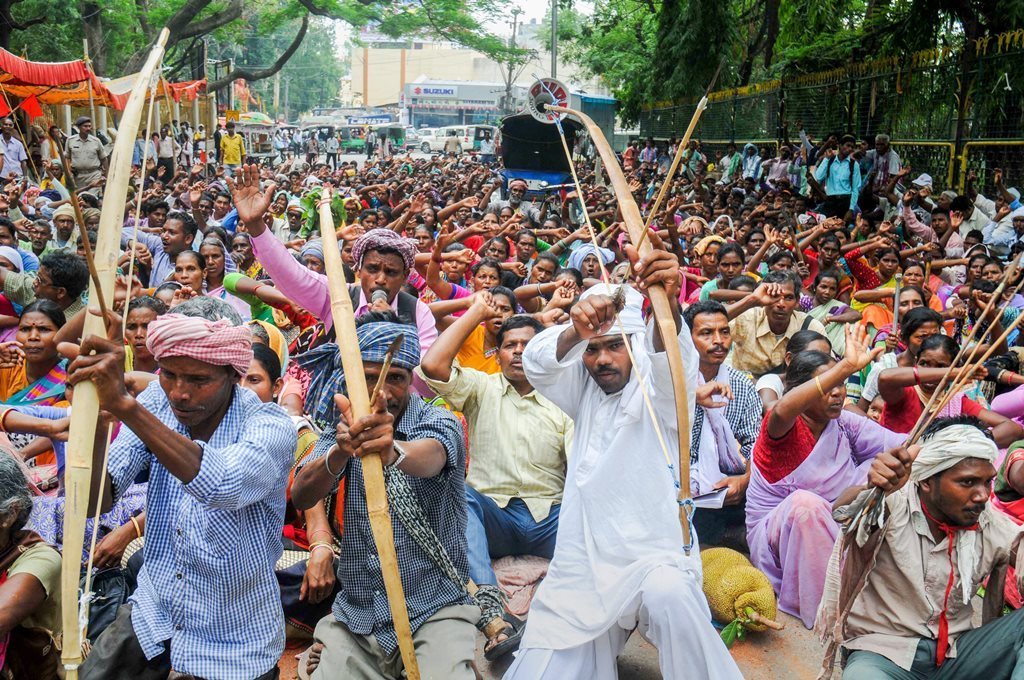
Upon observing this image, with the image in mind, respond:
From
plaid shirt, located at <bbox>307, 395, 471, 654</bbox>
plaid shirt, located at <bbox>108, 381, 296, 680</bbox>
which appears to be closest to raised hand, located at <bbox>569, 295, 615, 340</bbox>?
plaid shirt, located at <bbox>307, 395, 471, 654</bbox>

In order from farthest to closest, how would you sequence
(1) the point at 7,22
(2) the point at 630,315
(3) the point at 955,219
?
(1) the point at 7,22 → (3) the point at 955,219 → (2) the point at 630,315

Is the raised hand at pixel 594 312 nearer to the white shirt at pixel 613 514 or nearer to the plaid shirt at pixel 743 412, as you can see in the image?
the white shirt at pixel 613 514

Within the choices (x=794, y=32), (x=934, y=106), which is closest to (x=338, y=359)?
(x=934, y=106)

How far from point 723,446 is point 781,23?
17304 millimetres

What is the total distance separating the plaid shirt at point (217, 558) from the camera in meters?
2.69

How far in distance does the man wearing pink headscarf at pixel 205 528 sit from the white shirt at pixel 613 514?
98cm

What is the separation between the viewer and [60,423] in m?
4.03

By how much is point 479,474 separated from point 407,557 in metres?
1.65

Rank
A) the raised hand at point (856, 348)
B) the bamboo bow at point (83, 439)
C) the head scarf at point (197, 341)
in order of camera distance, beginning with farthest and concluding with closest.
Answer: the raised hand at point (856, 348), the head scarf at point (197, 341), the bamboo bow at point (83, 439)

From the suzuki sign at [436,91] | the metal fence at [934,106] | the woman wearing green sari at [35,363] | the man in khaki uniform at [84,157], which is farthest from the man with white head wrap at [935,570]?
the suzuki sign at [436,91]

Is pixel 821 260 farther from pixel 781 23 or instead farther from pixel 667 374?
pixel 781 23

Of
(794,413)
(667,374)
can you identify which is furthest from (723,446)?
(667,374)

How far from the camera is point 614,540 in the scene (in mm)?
3301

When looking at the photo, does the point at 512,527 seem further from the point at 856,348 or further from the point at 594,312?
the point at 594,312
